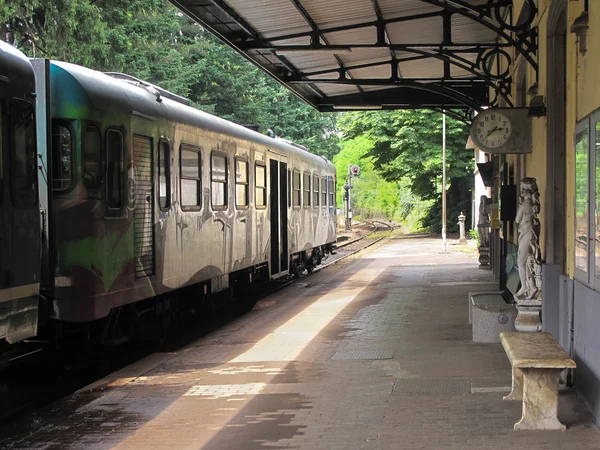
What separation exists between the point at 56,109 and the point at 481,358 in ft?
16.8

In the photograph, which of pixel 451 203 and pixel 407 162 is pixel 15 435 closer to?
pixel 407 162

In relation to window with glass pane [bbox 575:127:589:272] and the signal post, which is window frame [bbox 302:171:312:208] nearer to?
window with glass pane [bbox 575:127:589:272]

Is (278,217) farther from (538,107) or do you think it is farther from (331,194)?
(538,107)

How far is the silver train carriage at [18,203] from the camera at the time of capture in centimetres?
654

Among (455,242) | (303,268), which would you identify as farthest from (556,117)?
(455,242)

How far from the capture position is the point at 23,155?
22.6 feet

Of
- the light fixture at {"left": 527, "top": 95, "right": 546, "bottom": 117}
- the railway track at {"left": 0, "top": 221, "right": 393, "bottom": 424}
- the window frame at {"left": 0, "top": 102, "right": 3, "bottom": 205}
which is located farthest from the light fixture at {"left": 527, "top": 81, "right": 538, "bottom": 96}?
the window frame at {"left": 0, "top": 102, "right": 3, "bottom": 205}

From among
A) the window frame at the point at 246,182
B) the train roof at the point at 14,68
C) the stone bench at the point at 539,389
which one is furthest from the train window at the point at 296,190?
the stone bench at the point at 539,389

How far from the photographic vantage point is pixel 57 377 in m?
9.13

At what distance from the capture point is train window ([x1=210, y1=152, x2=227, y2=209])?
12.1m

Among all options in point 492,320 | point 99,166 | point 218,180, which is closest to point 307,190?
point 218,180

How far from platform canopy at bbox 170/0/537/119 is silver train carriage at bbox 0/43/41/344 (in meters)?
3.94

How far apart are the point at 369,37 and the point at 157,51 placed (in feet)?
59.5

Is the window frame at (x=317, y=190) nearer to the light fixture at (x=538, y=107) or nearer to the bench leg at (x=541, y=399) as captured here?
the light fixture at (x=538, y=107)
